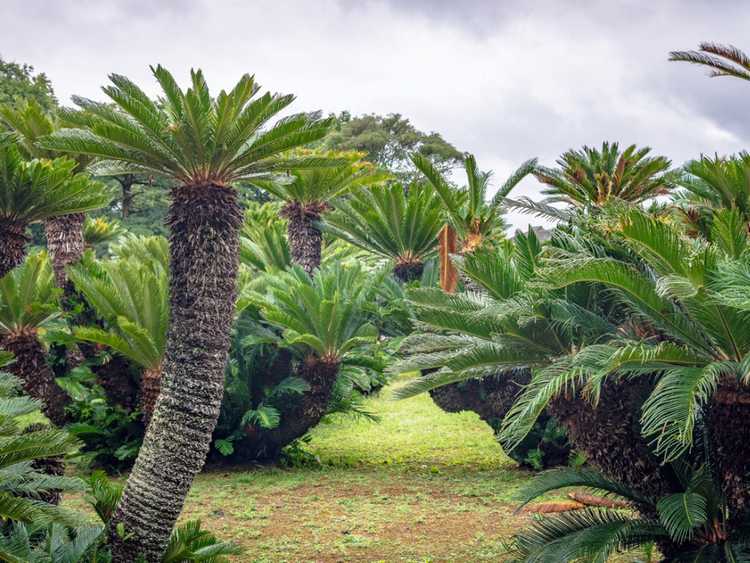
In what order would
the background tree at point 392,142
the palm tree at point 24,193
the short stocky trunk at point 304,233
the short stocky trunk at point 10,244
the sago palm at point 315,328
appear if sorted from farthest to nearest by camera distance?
the background tree at point 392,142 < the short stocky trunk at point 304,233 < the sago palm at point 315,328 < the short stocky trunk at point 10,244 < the palm tree at point 24,193

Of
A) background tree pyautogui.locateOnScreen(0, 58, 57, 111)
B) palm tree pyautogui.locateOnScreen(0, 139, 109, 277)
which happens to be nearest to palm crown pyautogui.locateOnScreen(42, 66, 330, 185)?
palm tree pyautogui.locateOnScreen(0, 139, 109, 277)

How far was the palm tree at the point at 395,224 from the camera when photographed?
15.0 meters

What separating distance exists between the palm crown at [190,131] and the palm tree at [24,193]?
70.4 inches

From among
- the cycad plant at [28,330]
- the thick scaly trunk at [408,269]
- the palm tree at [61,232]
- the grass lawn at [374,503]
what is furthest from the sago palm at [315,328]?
the palm tree at [61,232]

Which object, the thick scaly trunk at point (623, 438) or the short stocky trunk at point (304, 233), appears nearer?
the thick scaly trunk at point (623, 438)

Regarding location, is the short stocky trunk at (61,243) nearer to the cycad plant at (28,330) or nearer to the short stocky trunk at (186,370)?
the cycad plant at (28,330)

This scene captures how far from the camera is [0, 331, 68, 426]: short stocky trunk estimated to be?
32.3ft

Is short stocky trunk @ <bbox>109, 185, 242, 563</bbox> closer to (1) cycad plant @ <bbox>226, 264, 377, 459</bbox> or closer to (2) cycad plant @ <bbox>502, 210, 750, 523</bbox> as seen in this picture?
(2) cycad plant @ <bbox>502, 210, 750, 523</bbox>

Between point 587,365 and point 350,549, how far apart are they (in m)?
3.80

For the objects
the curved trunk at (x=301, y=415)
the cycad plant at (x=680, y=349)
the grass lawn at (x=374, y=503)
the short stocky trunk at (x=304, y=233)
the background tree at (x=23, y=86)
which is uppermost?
the background tree at (x=23, y=86)

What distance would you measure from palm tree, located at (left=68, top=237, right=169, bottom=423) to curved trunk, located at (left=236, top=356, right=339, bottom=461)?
2.56m

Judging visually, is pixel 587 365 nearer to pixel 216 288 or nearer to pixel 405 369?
pixel 405 369

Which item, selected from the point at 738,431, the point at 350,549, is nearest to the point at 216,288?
the point at 350,549

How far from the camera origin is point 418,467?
524 inches
